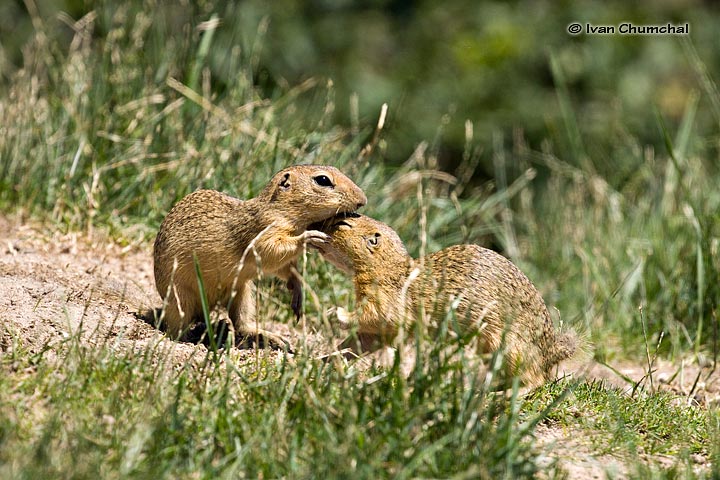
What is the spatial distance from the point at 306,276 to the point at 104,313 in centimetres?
134

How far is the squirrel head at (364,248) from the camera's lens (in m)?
5.00

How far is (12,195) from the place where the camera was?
21.1 feet

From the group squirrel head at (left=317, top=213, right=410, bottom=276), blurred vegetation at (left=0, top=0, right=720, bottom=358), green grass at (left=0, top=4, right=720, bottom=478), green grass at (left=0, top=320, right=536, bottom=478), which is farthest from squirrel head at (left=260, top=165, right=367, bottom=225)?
green grass at (left=0, top=320, right=536, bottom=478)

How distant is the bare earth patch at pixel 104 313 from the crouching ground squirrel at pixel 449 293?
283 millimetres

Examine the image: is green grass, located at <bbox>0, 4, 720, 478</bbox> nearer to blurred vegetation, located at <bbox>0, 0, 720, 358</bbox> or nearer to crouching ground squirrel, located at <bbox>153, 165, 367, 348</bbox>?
blurred vegetation, located at <bbox>0, 0, 720, 358</bbox>

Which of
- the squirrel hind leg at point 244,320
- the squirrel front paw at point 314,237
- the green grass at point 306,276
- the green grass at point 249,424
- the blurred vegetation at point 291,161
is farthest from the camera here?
the blurred vegetation at point 291,161

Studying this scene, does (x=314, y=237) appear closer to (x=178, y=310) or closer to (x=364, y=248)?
(x=364, y=248)

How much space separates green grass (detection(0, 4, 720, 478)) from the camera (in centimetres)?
342

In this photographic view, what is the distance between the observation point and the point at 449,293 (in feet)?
15.5

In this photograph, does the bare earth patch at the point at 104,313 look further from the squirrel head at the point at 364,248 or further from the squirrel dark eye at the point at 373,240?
the squirrel dark eye at the point at 373,240

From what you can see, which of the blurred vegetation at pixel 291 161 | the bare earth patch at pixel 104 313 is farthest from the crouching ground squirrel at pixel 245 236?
the blurred vegetation at pixel 291 161

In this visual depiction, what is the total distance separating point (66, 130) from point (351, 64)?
5911 millimetres

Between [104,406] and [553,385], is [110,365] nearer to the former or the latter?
[104,406]

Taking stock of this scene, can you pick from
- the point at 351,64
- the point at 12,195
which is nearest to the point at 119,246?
the point at 12,195
